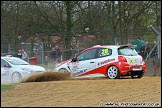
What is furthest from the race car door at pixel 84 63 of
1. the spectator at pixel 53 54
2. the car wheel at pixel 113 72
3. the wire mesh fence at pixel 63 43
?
the spectator at pixel 53 54

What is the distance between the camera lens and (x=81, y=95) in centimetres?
1107

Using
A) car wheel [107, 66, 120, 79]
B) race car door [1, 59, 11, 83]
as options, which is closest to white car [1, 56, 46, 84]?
race car door [1, 59, 11, 83]

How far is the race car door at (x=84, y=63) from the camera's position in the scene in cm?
1802

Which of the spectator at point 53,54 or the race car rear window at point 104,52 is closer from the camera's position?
the race car rear window at point 104,52

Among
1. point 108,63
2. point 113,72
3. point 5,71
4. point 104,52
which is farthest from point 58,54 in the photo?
point 113,72

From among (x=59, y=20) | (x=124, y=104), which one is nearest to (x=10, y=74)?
(x=124, y=104)

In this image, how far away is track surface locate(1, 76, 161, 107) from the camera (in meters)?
9.67

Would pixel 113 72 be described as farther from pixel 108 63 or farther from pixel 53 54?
pixel 53 54

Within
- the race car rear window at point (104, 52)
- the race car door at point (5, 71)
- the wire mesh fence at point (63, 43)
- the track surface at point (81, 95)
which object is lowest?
the track surface at point (81, 95)

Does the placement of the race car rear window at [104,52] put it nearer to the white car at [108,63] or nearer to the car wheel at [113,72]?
the white car at [108,63]

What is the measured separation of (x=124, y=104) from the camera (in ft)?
30.1

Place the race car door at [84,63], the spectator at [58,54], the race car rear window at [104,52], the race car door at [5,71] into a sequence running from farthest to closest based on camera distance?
the spectator at [58,54] < the race car door at [5,71] < the race car door at [84,63] < the race car rear window at [104,52]

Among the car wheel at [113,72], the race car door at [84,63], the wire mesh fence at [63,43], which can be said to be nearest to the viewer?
the car wheel at [113,72]

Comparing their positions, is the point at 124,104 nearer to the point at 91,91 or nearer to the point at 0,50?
the point at 91,91
